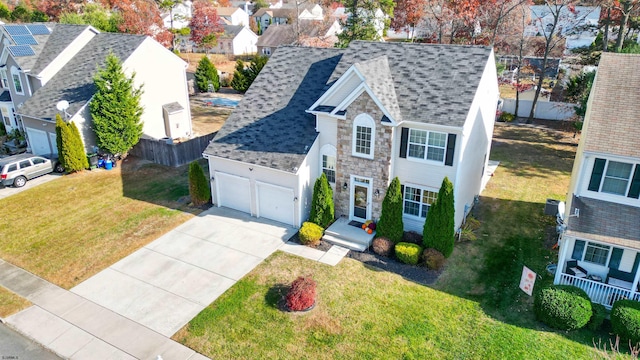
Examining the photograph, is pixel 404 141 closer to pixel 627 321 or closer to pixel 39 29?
pixel 627 321

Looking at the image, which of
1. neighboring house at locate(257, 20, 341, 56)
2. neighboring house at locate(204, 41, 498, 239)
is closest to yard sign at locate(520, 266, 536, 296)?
neighboring house at locate(204, 41, 498, 239)

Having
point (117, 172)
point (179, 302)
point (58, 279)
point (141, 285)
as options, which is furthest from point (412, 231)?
point (117, 172)

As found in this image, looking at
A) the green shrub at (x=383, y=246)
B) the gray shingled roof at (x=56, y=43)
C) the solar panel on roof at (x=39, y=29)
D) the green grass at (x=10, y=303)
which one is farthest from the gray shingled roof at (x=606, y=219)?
the solar panel on roof at (x=39, y=29)

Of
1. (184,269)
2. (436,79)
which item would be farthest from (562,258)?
(184,269)

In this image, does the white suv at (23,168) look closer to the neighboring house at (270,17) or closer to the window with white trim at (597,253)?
the window with white trim at (597,253)

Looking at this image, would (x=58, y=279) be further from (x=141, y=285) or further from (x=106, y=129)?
(x=106, y=129)

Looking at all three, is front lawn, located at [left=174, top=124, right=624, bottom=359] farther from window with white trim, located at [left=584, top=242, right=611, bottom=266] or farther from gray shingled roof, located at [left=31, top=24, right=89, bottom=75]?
gray shingled roof, located at [left=31, top=24, right=89, bottom=75]
